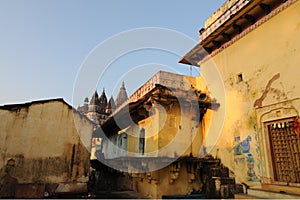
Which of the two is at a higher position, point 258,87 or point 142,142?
point 258,87

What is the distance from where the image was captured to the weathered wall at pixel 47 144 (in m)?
9.45

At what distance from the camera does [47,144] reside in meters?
10.1

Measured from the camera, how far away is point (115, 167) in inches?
515

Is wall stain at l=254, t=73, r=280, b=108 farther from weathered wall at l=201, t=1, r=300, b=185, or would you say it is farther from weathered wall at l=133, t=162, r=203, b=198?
weathered wall at l=133, t=162, r=203, b=198

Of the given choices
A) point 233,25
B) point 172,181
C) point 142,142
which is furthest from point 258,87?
point 142,142


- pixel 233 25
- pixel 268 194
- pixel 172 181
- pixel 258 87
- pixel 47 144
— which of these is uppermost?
pixel 233 25

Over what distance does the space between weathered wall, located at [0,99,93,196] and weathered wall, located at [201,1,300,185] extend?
7.20m

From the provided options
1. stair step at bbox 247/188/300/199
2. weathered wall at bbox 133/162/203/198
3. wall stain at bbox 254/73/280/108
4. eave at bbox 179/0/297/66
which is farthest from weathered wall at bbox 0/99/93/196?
wall stain at bbox 254/73/280/108

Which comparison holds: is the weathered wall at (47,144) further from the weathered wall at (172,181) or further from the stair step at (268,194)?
the stair step at (268,194)

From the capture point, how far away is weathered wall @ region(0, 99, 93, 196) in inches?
372

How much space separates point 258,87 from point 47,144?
32.8ft

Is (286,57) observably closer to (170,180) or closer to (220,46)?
(220,46)

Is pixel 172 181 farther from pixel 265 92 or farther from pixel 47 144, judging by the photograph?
pixel 47 144

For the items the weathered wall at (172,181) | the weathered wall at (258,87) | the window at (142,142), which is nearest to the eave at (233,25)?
the weathered wall at (258,87)
